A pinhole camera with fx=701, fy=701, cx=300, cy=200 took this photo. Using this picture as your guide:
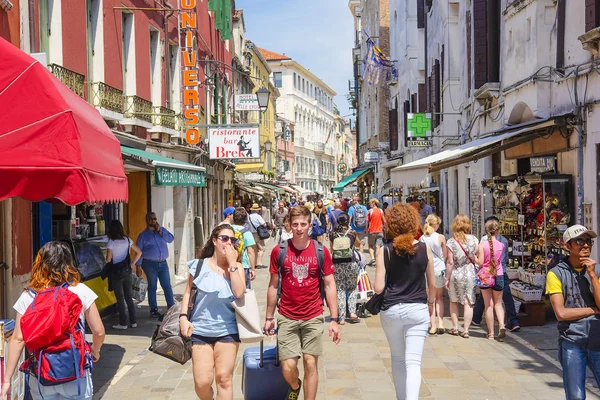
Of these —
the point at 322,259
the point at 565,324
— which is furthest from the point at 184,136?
the point at 565,324

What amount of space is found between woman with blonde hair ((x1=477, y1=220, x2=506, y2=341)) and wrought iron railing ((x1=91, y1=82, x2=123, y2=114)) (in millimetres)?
6443

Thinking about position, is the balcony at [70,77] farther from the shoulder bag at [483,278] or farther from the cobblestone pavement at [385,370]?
the shoulder bag at [483,278]

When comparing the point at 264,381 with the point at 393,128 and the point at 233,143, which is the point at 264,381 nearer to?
the point at 233,143

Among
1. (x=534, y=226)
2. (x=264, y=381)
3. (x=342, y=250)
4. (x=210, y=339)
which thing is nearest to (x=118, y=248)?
(x=342, y=250)

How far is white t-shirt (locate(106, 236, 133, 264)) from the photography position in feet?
32.3

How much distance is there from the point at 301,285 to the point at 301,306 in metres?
0.17

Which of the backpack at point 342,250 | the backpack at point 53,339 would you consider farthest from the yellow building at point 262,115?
the backpack at point 53,339

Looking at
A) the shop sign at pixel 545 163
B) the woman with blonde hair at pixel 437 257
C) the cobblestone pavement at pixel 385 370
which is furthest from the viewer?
the shop sign at pixel 545 163

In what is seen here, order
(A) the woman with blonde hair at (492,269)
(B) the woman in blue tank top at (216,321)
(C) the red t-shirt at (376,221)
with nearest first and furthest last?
(B) the woman in blue tank top at (216,321) < (A) the woman with blonde hair at (492,269) < (C) the red t-shirt at (376,221)

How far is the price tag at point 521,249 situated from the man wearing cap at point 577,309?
6.85 meters

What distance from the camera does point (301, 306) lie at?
549cm

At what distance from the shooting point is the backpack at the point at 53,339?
432 cm

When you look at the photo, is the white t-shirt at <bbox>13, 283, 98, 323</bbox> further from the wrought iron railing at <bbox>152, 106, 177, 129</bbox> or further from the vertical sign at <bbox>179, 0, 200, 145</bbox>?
the vertical sign at <bbox>179, 0, 200, 145</bbox>

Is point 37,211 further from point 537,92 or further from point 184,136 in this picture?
point 184,136
